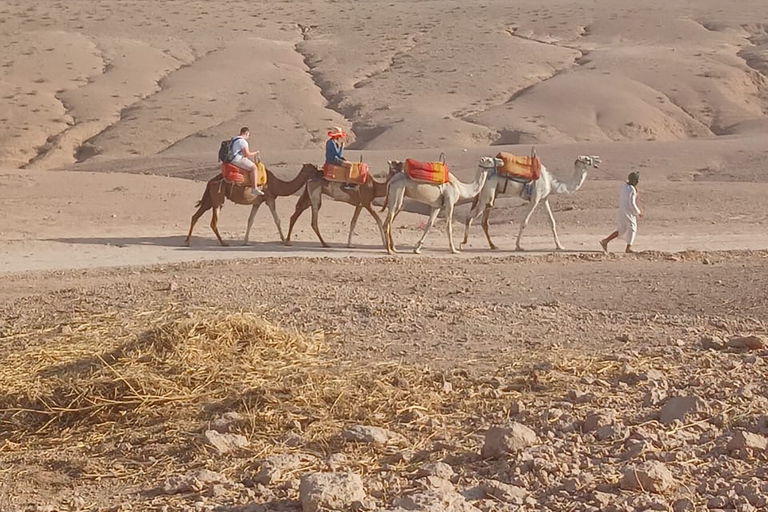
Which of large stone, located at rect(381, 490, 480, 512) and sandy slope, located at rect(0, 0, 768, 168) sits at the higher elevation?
large stone, located at rect(381, 490, 480, 512)

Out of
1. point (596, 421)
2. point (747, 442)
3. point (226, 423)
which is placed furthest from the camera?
point (226, 423)

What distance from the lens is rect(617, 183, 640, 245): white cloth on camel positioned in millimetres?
16531

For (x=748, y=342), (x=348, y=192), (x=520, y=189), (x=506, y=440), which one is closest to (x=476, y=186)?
(x=520, y=189)

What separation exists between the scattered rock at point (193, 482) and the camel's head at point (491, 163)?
12.2 metres

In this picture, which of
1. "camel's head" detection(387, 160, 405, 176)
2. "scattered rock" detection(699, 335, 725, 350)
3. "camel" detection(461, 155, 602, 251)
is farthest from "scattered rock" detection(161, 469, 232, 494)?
"camel" detection(461, 155, 602, 251)

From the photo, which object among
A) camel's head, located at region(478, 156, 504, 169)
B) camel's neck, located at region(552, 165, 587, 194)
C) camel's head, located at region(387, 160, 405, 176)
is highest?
camel's head, located at region(478, 156, 504, 169)

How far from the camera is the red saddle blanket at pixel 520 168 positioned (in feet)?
57.9

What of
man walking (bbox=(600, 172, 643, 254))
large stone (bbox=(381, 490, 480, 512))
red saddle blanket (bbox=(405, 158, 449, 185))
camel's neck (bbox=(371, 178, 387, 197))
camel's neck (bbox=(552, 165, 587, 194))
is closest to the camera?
large stone (bbox=(381, 490, 480, 512))

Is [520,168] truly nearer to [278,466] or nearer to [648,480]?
[278,466]

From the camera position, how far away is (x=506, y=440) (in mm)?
5918

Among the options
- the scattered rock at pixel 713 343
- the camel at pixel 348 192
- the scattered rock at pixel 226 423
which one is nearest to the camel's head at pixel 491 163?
the camel at pixel 348 192

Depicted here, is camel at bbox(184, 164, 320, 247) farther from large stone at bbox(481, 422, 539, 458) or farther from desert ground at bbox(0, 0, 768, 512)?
large stone at bbox(481, 422, 539, 458)

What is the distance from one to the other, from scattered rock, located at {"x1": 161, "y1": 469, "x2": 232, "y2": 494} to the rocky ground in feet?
0.04

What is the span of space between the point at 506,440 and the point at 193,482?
1.68 m
